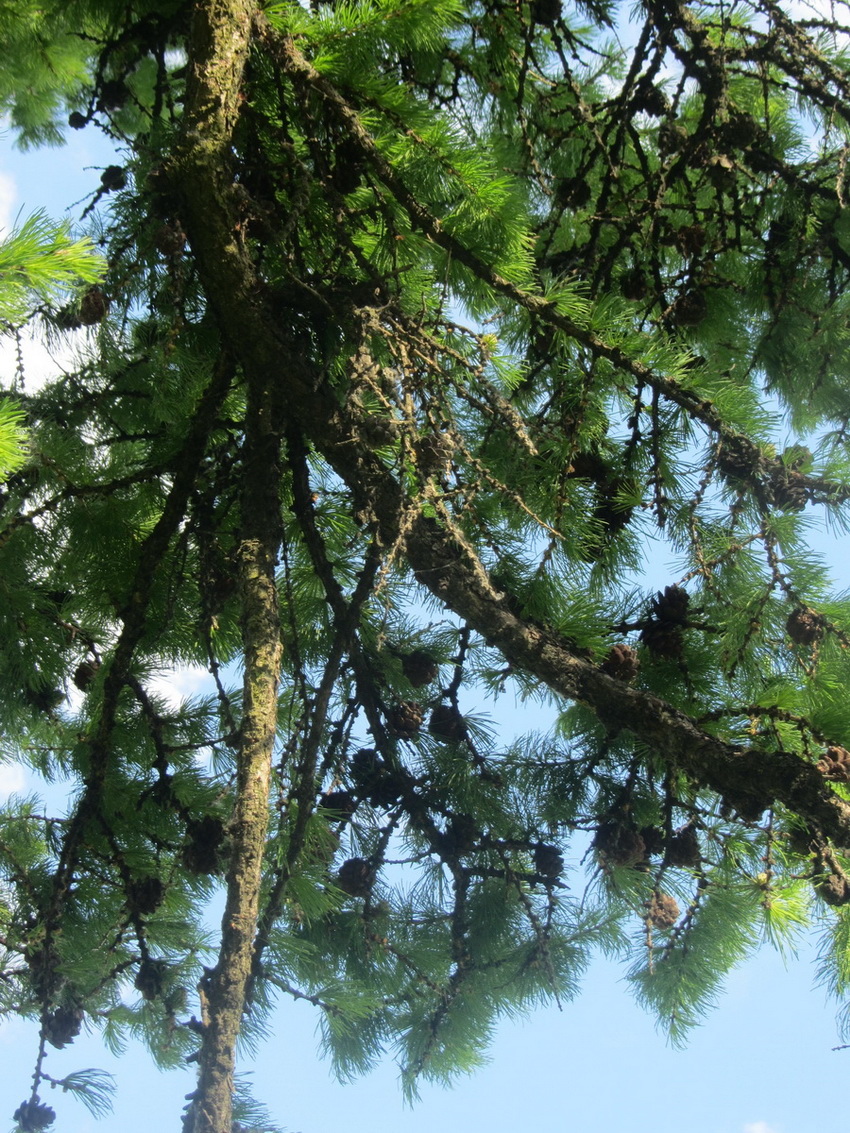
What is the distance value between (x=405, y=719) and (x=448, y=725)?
0.11 meters

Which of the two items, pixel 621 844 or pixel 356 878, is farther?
pixel 356 878

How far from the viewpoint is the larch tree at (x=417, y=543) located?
1.35 metres

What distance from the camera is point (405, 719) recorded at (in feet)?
5.70

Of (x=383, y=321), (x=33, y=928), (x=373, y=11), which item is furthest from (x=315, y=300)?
(x=33, y=928)

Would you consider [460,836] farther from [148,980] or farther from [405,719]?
[148,980]

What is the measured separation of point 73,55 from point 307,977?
107 inches

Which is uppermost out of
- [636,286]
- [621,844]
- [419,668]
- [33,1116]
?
[636,286]

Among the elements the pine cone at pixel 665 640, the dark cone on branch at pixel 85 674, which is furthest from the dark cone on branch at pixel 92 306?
the pine cone at pixel 665 640

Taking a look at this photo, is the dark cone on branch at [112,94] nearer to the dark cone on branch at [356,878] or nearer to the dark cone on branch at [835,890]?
the dark cone on branch at [356,878]

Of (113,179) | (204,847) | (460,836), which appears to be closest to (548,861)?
(460,836)

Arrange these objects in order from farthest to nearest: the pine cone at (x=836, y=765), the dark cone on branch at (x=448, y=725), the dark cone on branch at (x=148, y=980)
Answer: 1. the dark cone on branch at (x=448, y=725)
2. the dark cone on branch at (x=148, y=980)
3. the pine cone at (x=836, y=765)

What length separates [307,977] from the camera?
1631 mm

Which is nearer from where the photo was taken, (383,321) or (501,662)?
(383,321)

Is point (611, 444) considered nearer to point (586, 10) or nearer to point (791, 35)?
point (791, 35)
